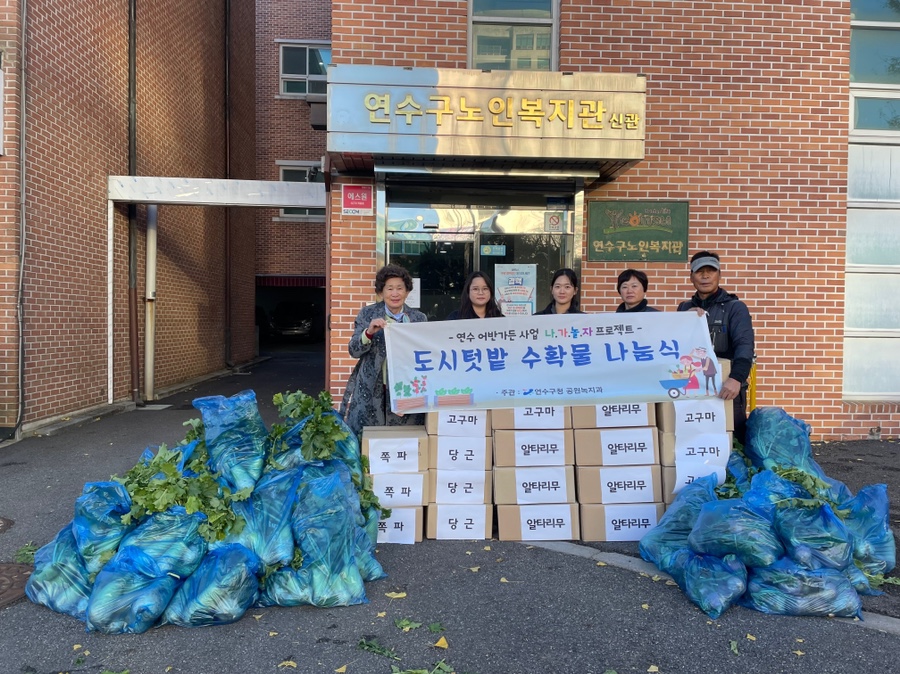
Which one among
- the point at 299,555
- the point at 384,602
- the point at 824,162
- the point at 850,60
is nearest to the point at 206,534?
the point at 299,555

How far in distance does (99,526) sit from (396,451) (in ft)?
5.49

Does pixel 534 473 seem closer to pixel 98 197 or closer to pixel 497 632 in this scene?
pixel 497 632

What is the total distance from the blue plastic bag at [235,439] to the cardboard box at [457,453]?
108cm

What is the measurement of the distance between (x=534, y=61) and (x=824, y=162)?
3.25 m

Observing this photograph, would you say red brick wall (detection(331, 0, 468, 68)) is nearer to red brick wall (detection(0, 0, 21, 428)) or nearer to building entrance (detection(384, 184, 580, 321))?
building entrance (detection(384, 184, 580, 321))

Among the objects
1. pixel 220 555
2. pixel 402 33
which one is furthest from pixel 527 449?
pixel 402 33

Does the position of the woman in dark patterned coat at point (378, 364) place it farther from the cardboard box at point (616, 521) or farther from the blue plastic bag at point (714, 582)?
the blue plastic bag at point (714, 582)

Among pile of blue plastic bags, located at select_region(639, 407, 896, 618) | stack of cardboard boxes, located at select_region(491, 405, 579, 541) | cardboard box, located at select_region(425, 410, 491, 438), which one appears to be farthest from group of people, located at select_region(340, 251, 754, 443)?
→ pile of blue plastic bags, located at select_region(639, 407, 896, 618)

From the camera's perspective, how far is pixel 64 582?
3.06 m

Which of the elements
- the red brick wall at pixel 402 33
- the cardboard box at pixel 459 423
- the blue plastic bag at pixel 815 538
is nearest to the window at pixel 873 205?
the red brick wall at pixel 402 33

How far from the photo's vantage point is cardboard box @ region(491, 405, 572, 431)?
13.1 feet

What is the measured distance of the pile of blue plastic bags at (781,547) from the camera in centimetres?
298

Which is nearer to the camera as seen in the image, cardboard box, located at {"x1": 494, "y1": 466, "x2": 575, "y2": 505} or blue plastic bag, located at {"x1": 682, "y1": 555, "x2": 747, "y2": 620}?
blue plastic bag, located at {"x1": 682, "y1": 555, "x2": 747, "y2": 620}

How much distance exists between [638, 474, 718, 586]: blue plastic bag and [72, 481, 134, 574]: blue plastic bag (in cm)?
286
